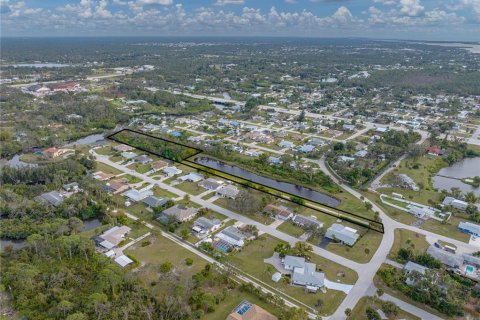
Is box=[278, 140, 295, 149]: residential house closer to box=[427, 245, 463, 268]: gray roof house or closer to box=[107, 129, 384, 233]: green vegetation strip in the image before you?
box=[107, 129, 384, 233]: green vegetation strip

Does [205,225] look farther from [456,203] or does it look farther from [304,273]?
[456,203]

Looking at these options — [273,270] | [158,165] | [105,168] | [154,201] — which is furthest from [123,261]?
[105,168]

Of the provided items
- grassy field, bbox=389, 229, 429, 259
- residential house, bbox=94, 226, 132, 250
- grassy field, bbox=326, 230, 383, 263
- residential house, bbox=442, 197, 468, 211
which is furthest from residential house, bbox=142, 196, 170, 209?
residential house, bbox=442, 197, 468, 211

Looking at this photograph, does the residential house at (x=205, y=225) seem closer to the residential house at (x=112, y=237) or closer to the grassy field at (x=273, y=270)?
the grassy field at (x=273, y=270)

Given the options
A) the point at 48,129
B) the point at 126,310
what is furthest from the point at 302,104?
the point at 126,310

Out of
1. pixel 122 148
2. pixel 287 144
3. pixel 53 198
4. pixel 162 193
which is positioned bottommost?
pixel 162 193

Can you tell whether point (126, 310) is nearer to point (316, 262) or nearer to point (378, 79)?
point (316, 262)
